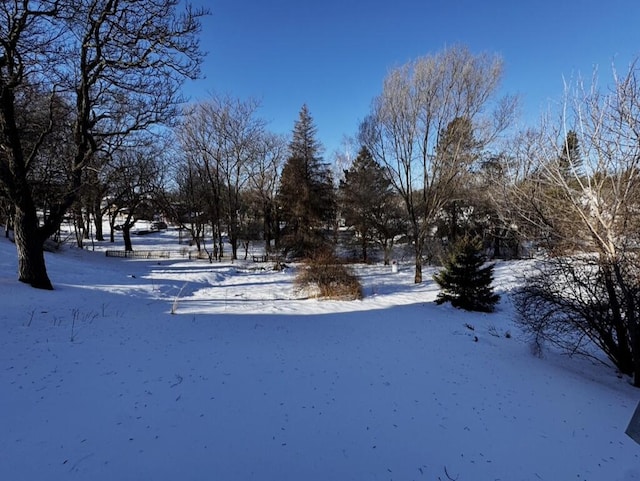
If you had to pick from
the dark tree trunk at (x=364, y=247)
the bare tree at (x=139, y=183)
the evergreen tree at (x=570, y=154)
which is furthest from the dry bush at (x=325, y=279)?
the bare tree at (x=139, y=183)

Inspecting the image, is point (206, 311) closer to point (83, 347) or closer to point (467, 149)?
point (83, 347)

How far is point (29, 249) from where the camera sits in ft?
26.3

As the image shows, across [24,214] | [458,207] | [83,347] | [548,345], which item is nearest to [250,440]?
[83,347]

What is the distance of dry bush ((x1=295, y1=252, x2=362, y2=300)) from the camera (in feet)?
40.8

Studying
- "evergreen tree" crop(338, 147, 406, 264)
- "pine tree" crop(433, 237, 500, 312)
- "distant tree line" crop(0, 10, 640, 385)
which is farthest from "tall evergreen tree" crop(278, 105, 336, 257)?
"pine tree" crop(433, 237, 500, 312)

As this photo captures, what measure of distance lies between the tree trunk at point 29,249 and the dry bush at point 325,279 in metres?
8.27

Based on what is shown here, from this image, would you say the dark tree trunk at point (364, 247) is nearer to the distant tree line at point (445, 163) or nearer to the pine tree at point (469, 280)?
the distant tree line at point (445, 163)

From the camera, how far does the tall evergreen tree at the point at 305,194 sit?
74.2 feet

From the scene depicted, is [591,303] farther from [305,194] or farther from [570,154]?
[305,194]

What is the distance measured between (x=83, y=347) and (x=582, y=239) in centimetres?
888

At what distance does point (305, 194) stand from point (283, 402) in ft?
63.7

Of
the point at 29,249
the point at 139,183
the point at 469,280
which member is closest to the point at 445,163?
the point at 469,280

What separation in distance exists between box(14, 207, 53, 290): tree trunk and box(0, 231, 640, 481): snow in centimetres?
88

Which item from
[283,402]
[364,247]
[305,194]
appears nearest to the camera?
[283,402]
